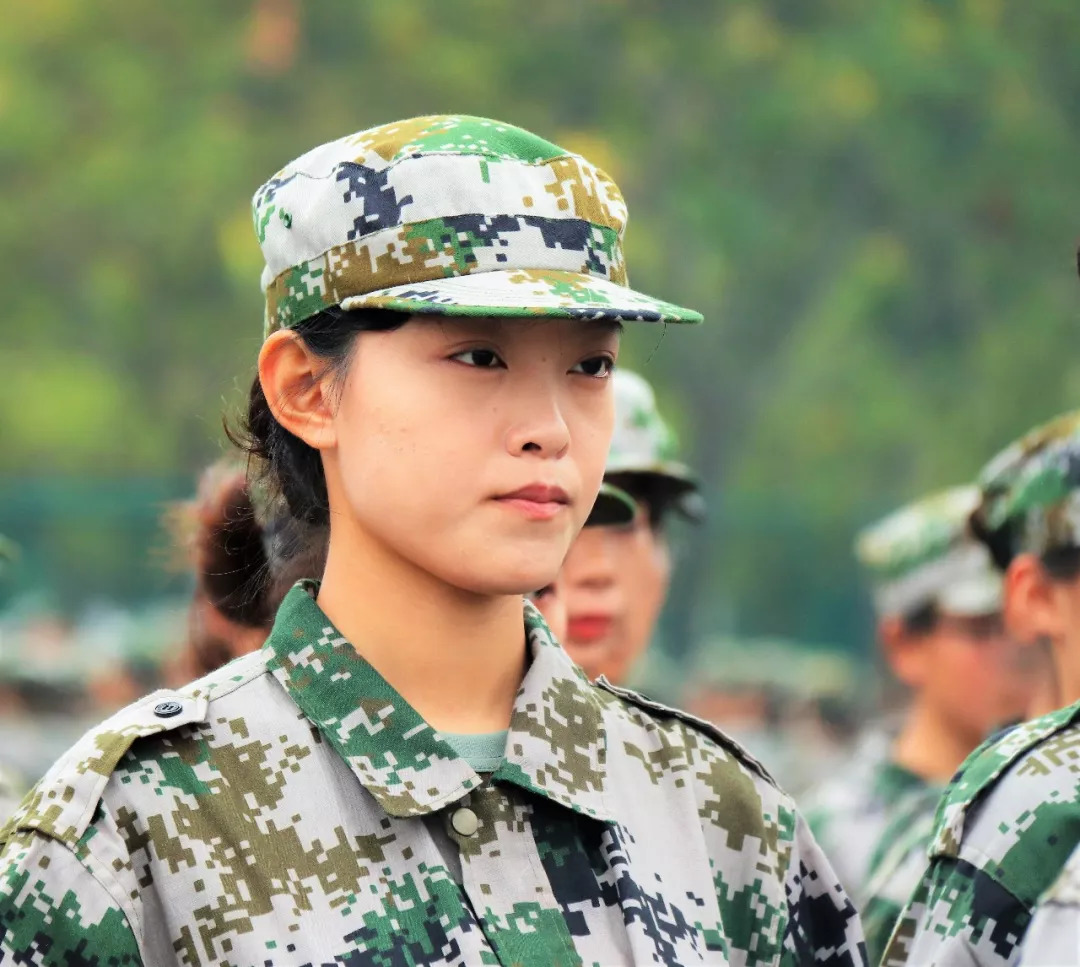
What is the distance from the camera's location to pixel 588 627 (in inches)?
205

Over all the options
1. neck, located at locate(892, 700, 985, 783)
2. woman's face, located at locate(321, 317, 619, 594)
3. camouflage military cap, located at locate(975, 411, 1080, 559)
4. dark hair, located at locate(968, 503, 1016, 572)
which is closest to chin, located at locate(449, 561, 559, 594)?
woman's face, located at locate(321, 317, 619, 594)

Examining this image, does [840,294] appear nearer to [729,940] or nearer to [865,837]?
[865,837]

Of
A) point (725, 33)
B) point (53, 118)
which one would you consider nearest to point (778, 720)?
point (725, 33)

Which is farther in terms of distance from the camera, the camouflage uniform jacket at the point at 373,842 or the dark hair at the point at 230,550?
the dark hair at the point at 230,550

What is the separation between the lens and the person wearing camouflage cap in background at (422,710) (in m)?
2.87

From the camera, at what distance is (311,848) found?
294cm

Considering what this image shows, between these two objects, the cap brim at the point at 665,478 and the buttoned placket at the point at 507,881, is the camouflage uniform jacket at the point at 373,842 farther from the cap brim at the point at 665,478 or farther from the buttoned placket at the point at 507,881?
the cap brim at the point at 665,478

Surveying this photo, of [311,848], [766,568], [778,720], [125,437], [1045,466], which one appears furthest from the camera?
[125,437]

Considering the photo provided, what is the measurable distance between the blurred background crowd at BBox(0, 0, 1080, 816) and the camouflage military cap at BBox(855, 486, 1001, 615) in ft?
46.6

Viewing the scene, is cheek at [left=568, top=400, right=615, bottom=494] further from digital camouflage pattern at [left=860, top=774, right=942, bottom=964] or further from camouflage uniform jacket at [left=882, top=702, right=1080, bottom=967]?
digital camouflage pattern at [left=860, top=774, right=942, bottom=964]

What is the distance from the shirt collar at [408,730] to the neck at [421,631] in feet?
0.15

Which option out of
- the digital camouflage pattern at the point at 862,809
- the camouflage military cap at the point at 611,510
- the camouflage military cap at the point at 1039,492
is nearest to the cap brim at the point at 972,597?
the digital camouflage pattern at the point at 862,809

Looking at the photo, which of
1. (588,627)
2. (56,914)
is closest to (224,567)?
(588,627)

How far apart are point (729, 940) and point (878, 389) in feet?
64.7
